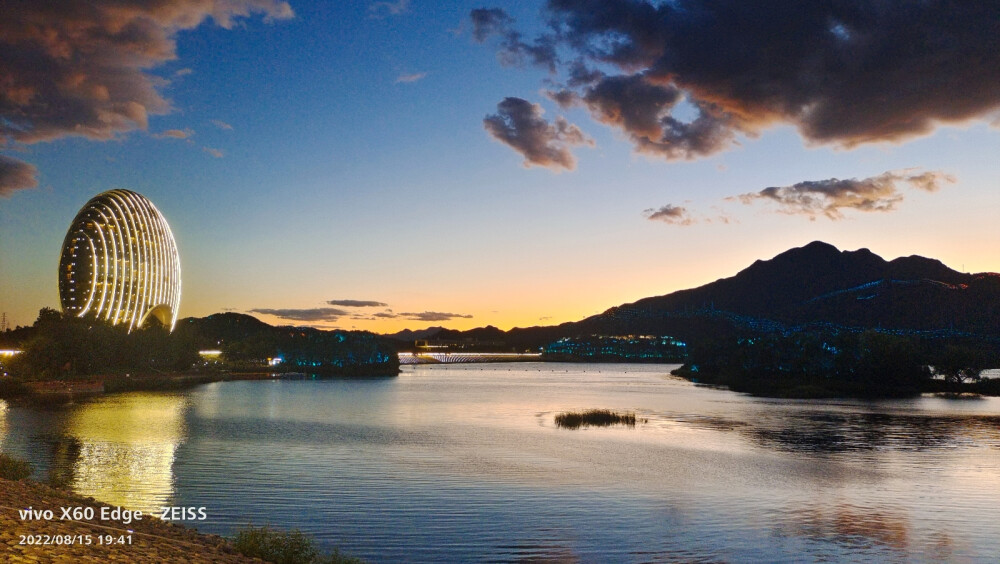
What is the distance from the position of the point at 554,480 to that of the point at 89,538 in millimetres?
22531

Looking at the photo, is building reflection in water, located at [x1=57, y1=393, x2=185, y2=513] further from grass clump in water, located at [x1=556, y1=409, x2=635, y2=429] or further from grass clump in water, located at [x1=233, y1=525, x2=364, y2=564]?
grass clump in water, located at [x1=556, y1=409, x2=635, y2=429]

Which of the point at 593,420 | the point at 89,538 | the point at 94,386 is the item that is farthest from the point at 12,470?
the point at 94,386

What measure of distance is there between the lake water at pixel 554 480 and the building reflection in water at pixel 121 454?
143 mm

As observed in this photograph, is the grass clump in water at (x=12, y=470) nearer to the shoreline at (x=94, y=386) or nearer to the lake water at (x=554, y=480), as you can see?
the lake water at (x=554, y=480)

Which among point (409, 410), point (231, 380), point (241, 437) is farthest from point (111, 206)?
point (241, 437)

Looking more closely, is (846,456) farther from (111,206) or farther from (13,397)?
(111,206)

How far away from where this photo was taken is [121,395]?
9406 centimetres

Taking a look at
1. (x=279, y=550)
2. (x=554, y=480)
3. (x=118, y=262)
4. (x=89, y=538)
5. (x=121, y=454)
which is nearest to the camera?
(x=89, y=538)

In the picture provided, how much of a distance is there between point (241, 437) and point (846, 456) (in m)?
39.3

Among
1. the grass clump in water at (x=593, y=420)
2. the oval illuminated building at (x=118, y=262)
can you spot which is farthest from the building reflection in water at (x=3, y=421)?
the oval illuminated building at (x=118, y=262)

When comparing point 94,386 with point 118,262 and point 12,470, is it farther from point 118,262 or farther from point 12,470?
point 12,470

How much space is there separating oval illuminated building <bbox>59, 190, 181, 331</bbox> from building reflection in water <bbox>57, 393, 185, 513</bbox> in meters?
84.3

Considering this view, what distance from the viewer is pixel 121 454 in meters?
39.6

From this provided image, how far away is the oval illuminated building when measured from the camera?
146500mm
